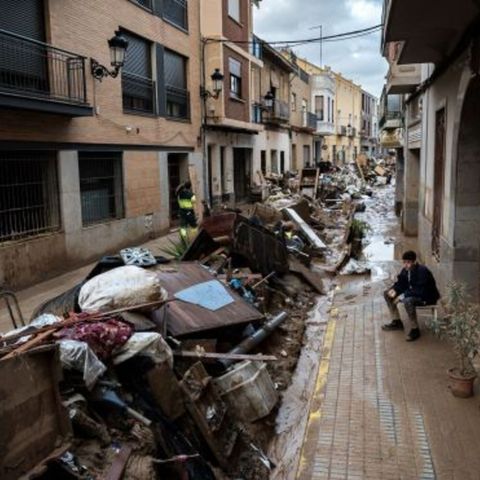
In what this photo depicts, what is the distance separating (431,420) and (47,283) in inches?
311

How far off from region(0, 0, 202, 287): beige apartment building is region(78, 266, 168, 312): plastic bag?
4591 mm

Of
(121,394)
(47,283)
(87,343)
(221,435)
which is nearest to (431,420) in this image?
(221,435)

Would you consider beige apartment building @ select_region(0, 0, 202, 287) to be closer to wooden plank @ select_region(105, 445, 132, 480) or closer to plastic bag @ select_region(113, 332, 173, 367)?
plastic bag @ select_region(113, 332, 173, 367)

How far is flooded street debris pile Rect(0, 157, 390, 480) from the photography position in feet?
11.8

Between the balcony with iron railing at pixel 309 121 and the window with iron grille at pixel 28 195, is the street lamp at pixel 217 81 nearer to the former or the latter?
the window with iron grille at pixel 28 195

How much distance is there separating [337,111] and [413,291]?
49632 millimetres

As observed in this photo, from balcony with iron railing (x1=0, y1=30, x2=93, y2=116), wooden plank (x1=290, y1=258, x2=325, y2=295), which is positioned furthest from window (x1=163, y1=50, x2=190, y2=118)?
wooden plank (x1=290, y1=258, x2=325, y2=295)

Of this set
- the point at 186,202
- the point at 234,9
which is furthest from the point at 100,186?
the point at 234,9

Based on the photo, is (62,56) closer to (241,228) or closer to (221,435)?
(241,228)

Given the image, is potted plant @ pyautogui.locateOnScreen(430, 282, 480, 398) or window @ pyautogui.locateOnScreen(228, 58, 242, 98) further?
window @ pyautogui.locateOnScreen(228, 58, 242, 98)

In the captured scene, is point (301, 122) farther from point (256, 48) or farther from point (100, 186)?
point (100, 186)

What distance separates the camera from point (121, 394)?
15.1 ft

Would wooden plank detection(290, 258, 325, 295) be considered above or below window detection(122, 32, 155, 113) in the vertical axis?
below

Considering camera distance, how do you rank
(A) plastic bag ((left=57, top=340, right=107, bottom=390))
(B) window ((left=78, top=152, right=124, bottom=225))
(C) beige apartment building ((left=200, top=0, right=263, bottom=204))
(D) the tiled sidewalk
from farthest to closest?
(C) beige apartment building ((left=200, top=0, right=263, bottom=204))
(B) window ((left=78, top=152, right=124, bottom=225))
(D) the tiled sidewalk
(A) plastic bag ((left=57, top=340, right=107, bottom=390))
